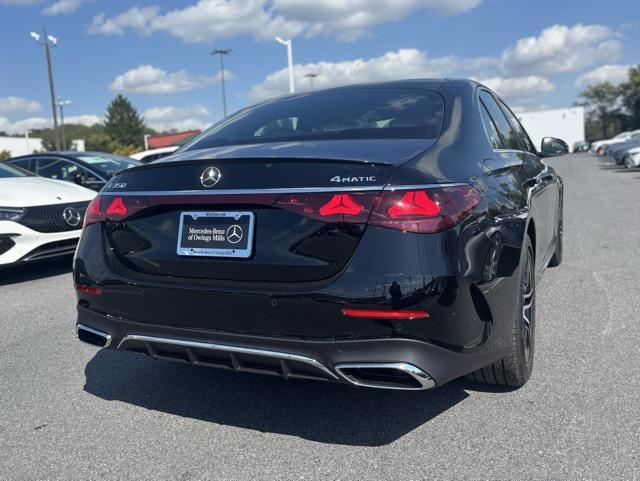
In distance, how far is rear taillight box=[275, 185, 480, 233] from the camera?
7.54 ft

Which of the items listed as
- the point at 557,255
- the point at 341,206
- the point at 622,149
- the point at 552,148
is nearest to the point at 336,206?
the point at 341,206

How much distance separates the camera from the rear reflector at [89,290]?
2852mm

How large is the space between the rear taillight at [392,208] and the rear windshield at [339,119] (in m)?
0.53

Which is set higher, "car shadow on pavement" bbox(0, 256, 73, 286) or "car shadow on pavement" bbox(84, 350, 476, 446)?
"car shadow on pavement" bbox(0, 256, 73, 286)

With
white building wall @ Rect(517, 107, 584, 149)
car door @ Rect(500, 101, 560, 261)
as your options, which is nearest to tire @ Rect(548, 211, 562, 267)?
car door @ Rect(500, 101, 560, 261)

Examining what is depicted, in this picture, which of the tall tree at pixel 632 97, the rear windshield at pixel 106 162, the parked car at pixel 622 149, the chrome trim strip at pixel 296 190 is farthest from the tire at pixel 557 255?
the tall tree at pixel 632 97

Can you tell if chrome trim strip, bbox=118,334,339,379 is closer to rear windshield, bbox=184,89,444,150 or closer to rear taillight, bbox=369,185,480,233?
rear taillight, bbox=369,185,480,233

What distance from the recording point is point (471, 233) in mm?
2443

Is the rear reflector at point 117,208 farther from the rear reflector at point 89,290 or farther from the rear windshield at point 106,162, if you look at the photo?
the rear windshield at point 106,162

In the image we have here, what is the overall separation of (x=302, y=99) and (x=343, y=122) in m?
0.64

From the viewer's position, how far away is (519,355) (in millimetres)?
2924

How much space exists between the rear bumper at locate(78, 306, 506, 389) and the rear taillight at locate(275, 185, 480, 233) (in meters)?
0.44

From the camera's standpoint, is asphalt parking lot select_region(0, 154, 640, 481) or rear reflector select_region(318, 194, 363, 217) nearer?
rear reflector select_region(318, 194, 363, 217)

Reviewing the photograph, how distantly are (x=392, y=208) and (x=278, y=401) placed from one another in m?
1.32
